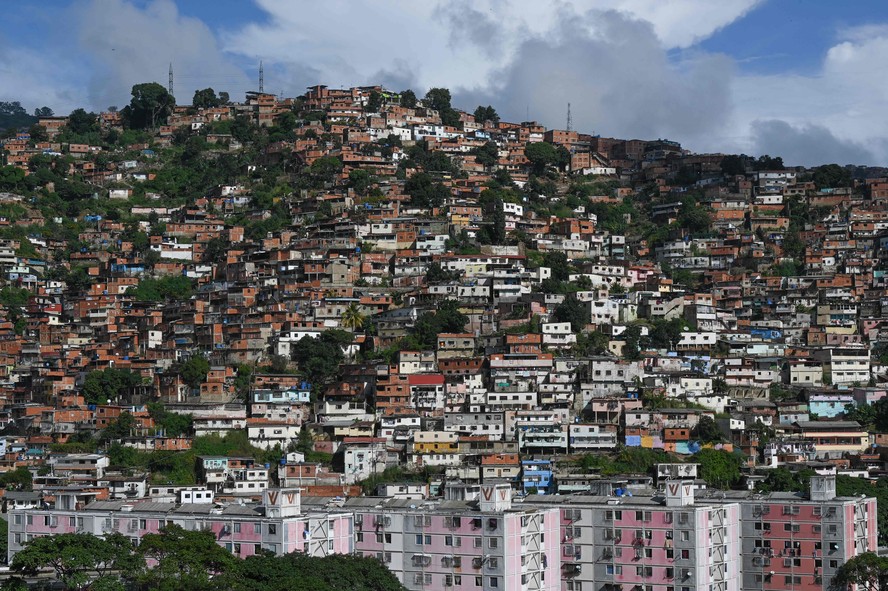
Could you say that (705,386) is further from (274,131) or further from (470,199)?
(274,131)

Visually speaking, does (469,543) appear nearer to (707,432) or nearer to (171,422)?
(707,432)

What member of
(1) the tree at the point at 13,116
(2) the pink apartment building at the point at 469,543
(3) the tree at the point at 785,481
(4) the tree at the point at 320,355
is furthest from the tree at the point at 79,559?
(1) the tree at the point at 13,116

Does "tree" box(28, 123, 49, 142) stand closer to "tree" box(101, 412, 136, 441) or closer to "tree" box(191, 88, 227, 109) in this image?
"tree" box(191, 88, 227, 109)

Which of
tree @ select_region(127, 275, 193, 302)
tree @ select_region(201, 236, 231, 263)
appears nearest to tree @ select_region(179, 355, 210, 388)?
tree @ select_region(127, 275, 193, 302)

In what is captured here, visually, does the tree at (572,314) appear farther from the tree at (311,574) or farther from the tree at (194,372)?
the tree at (311,574)

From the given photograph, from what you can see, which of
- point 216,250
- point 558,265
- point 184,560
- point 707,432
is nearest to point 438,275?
point 558,265

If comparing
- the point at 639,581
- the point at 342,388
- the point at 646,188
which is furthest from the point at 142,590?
the point at 646,188

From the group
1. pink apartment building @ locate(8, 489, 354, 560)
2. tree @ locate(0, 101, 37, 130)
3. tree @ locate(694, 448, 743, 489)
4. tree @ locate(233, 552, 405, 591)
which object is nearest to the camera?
tree @ locate(233, 552, 405, 591)
